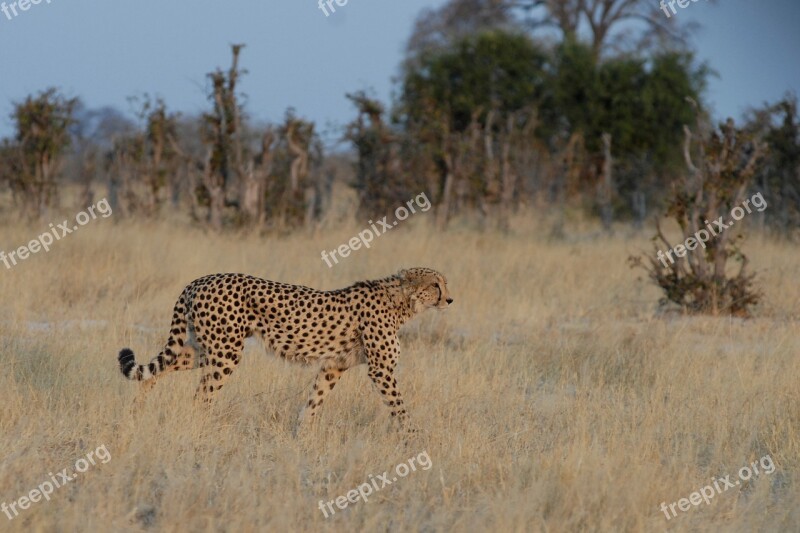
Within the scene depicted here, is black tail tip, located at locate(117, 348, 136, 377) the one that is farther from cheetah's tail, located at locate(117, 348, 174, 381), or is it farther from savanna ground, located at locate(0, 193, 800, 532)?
savanna ground, located at locate(0, 193, 800, 532)

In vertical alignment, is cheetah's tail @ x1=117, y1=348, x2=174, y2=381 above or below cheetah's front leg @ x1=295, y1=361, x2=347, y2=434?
above

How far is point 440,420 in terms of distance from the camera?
4551 mm

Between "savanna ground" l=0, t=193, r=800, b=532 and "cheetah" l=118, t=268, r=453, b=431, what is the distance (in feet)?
0.50

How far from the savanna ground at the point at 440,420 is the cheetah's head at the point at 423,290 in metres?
0.52

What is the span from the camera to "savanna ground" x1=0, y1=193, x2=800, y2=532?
3.52 metres

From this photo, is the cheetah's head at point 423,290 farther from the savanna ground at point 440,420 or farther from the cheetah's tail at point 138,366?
the cheetah's tail at point 138,366

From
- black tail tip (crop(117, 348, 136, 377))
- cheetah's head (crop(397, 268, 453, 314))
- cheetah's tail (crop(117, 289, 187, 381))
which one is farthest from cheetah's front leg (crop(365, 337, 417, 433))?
black tail tip (crop(117, 348, 136, 377))

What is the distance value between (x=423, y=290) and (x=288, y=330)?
0.65 meters

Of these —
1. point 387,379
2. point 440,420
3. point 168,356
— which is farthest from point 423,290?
point 168,356

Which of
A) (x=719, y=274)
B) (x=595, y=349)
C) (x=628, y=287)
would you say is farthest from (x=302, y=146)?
(x=595, y=349)

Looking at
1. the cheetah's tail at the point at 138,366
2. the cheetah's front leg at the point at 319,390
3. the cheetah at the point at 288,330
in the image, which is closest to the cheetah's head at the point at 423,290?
the cheetah at the point at 288,330

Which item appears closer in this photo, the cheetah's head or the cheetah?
the cheetah

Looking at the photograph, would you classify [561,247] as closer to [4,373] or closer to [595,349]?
[595,349]

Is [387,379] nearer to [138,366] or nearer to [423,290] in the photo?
[423,290]
